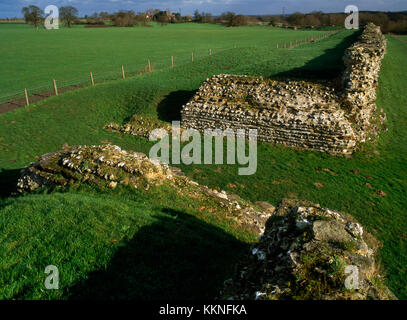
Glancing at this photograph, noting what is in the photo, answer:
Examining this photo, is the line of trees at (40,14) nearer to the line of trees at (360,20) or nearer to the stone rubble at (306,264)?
the line of trees at (360,20)

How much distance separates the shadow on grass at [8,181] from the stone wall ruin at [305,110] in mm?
9538

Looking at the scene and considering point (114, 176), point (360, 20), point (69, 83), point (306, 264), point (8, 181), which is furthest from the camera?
point (360, 20)

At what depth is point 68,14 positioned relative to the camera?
113m

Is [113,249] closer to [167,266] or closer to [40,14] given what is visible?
[167,266]

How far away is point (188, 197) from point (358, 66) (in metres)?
12.6

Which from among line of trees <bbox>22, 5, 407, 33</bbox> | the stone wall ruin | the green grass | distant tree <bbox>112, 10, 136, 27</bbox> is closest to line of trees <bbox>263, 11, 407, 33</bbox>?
line of trees <bbox>22, 5, 407, 33</bbox>

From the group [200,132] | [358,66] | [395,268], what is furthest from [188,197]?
[358,66]

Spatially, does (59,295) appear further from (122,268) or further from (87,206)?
(87,206)

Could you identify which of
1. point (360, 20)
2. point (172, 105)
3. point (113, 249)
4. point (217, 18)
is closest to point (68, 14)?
point (217, 18)

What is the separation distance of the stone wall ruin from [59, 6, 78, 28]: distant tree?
121 metres

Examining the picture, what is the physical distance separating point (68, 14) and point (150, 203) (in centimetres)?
13291
